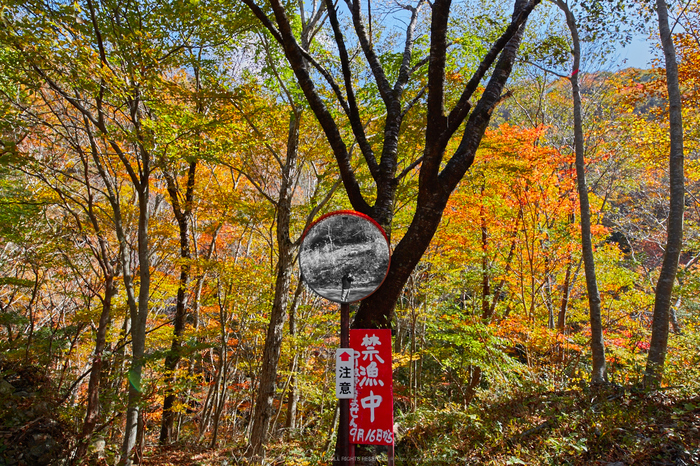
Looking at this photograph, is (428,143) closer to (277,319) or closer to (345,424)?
(345,424)

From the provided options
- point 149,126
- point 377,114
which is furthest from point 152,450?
point 377,114

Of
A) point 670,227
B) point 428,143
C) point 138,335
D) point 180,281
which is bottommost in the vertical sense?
point 138,335

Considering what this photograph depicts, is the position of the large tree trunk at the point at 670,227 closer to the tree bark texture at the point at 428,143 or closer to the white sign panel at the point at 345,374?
the tree bark texture at the point at 428,143

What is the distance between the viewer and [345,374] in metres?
2.11

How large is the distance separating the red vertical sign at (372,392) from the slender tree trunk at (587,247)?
4913 millimetres

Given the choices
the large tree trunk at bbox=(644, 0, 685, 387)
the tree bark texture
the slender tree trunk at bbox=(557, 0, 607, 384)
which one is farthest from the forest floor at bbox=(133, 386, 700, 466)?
the tree bark texture

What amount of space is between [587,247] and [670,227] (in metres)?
1.17

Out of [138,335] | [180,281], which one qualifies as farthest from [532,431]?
[180,281]

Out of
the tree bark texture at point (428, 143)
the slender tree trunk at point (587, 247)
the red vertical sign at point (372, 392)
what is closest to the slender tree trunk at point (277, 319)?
the tree bark texture at point (428, 143)

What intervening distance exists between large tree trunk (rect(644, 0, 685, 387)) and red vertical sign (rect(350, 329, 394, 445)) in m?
4.68

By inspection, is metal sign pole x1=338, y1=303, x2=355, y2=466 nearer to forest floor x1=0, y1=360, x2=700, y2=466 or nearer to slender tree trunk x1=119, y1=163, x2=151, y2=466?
forest floor x1=0, y1=360, x2=700, y2=466

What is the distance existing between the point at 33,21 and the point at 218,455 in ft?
28.3

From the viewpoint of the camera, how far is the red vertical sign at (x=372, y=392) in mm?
2127

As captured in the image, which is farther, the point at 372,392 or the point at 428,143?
the point at 428,143
